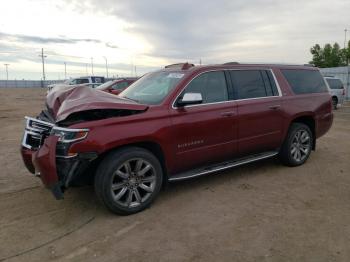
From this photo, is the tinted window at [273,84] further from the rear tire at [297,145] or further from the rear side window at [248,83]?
the rear tire at [297,145]

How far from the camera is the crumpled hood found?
3879mm

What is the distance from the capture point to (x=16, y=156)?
6.95 metres

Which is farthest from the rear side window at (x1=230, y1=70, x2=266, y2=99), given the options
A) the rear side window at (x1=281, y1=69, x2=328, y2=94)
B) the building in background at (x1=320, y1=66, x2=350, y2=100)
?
the building in background at (x1=320, y1=66, x2=350, y2=100)

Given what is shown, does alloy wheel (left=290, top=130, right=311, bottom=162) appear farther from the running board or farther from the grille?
the grille

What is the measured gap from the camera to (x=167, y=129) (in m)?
4.28

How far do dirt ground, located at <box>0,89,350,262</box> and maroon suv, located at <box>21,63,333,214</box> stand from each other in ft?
1.17

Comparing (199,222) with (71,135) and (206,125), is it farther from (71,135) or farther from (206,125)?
(71,135)

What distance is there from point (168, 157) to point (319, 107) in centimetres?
343

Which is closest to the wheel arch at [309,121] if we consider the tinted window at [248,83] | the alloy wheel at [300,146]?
the alloy wheel at [300,146]

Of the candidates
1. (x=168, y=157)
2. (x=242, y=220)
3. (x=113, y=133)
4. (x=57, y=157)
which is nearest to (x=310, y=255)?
(x=242, y=220)

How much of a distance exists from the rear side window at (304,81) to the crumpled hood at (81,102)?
3.06 meters

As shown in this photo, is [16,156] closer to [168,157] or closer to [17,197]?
[17,197]

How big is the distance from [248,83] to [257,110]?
45cm

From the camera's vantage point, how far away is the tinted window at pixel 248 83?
5129 millimetres
